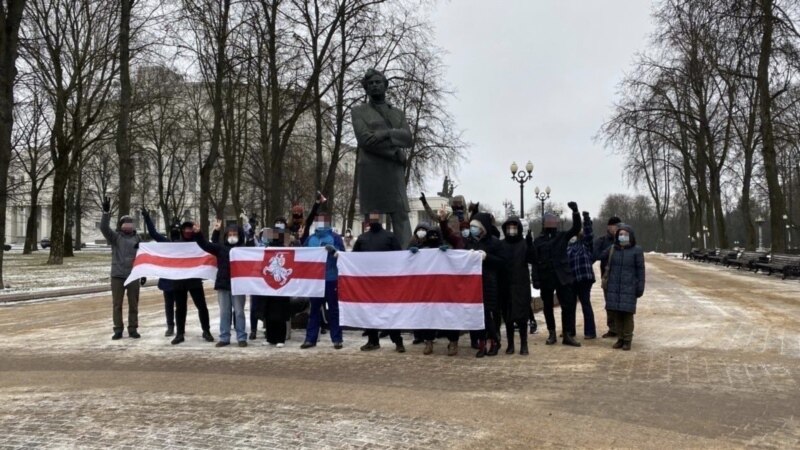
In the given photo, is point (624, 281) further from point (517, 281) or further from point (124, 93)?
point (124, 93)

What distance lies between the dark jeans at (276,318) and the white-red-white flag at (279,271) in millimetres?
186

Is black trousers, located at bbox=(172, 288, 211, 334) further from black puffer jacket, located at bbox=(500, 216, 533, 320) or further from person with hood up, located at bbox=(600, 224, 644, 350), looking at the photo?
person with hood up, located at bbox=(600, 224, 644, 350)

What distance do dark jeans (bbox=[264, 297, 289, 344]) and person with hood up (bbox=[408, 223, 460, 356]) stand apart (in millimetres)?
2099

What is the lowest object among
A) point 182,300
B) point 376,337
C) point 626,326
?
point 376,337

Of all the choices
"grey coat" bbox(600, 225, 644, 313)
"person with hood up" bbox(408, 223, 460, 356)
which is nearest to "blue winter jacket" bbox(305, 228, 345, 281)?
"person with hood up" bbox(408, 223, 460, 356)

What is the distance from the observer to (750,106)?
104 feet

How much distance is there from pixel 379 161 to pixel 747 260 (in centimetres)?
2627

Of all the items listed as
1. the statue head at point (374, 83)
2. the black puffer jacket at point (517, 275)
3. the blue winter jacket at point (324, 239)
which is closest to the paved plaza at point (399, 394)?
the black puffer jacket at point (517, 275)

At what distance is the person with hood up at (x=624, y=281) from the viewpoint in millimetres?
9203

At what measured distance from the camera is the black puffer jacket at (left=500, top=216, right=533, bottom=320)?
8781 millimetres

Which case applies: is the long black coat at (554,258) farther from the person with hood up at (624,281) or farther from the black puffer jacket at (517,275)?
the person with hood up at (624,281)

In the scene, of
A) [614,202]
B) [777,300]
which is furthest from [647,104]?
[614,202]

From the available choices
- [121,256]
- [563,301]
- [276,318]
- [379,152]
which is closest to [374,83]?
[379,152]

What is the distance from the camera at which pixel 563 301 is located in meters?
9.66
